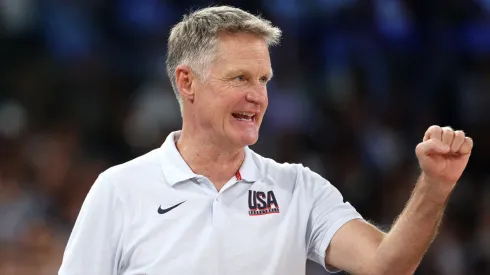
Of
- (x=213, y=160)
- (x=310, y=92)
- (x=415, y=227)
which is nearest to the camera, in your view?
(x=415, y=227)

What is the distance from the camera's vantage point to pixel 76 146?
7.49 meters

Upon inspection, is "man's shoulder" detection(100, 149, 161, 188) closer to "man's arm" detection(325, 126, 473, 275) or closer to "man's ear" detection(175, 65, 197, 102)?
"man's ear" detection(175, 65, 197, 102)

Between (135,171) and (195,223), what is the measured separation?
1.13 ft

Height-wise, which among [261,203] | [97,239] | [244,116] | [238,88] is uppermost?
[238,88]

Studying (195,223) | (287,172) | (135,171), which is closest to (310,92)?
(287,172)

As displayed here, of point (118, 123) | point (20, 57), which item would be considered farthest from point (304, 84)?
point (20, 57)

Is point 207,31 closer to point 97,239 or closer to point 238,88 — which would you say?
point 238,88

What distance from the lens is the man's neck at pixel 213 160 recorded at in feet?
12.2

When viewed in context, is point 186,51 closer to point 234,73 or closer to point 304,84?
point 234,73

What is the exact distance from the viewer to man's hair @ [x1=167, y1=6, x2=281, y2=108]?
3633 mm

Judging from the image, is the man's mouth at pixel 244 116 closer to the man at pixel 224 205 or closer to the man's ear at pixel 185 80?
the man at pixel 224 205

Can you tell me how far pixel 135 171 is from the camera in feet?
12.1

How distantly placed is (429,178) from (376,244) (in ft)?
1.21

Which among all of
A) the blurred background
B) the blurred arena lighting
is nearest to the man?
the blurred background
